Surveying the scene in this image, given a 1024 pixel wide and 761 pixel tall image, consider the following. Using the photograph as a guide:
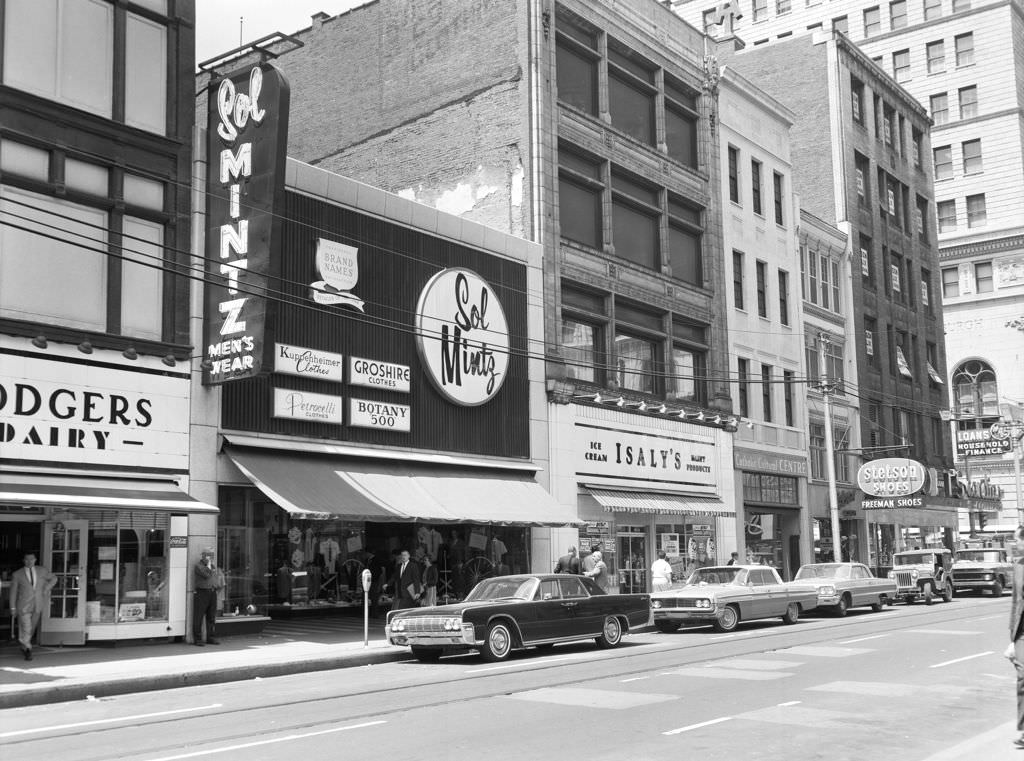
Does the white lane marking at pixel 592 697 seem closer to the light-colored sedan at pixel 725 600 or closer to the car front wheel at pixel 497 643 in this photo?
the car front wheel at pixel 497 643

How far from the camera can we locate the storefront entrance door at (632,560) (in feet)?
110

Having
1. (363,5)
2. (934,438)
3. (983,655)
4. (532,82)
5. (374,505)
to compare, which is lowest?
(983,655)

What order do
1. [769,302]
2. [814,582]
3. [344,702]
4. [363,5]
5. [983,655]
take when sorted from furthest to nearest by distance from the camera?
[769,302]
[363,5]
[814,582]
[983,655]
[344,702]

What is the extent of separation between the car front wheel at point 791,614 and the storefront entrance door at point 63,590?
15517 mm

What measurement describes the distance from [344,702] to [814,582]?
1850 centimetres

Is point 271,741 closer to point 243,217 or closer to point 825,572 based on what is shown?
point 243,217

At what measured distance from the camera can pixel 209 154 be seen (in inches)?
878

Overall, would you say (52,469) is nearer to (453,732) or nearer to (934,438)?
(453,732)

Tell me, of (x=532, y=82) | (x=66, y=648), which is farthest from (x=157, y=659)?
(x=532, y=82)

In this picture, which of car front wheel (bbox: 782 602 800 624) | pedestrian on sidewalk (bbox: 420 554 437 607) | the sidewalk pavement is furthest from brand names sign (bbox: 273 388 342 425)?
car front wheel (bbox: 782 602 800 624)

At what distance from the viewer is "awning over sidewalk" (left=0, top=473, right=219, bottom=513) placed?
706 inches

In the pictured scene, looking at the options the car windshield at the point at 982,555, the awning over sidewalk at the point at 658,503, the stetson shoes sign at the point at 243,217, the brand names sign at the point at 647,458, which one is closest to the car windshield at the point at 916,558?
the car windshield at the point at 982,555

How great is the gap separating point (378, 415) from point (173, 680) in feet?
34.1

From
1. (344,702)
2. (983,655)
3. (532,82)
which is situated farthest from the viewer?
(532,82)
